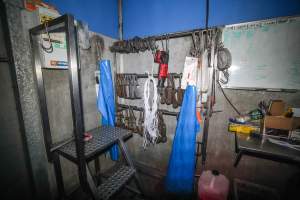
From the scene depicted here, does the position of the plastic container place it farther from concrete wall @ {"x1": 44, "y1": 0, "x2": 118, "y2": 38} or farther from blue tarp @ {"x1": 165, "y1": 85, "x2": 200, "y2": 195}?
concrete wall @ {"x1": 44, "y1": 0, "x2": 118, "y2": 38}

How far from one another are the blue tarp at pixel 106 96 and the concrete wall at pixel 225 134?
496 mm

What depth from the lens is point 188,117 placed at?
1.94 m

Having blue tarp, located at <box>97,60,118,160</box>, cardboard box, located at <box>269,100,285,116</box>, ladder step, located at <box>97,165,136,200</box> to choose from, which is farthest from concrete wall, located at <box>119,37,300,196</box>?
ladder step, located at <box>97,165,136,200</box>

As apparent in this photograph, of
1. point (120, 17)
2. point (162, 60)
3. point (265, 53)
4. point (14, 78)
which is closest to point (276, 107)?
point (265, 53)

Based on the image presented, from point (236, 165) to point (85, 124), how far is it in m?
2.37

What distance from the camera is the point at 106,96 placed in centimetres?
233

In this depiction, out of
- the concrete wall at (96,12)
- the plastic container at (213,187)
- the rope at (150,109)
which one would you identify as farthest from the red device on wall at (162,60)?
the plastic container at (213,187)

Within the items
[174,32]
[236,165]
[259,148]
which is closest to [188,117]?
[259,148]

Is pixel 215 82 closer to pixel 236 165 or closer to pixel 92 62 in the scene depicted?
pixel 236 165

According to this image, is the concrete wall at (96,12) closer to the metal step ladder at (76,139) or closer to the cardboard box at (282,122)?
the metal step ladder at (76,139)

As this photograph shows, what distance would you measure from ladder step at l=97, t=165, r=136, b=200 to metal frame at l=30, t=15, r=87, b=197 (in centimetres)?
20

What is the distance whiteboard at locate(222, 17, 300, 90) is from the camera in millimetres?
1637

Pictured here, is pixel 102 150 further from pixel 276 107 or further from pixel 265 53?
pixel 265 53

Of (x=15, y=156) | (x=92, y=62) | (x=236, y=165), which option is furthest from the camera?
(x=92, y=62)
